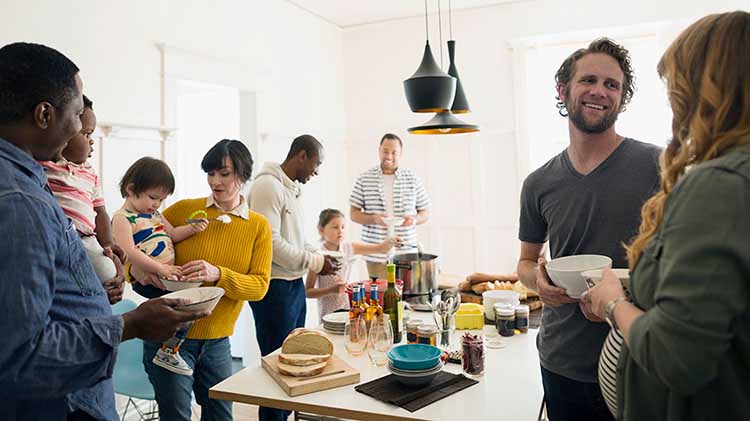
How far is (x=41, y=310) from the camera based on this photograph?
3.22 ft

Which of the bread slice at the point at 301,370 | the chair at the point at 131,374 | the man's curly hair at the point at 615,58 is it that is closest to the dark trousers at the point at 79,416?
the bread slice at the point at 301,370

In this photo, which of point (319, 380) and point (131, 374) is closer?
point (319, 380)

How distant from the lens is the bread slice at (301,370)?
5.73 feet

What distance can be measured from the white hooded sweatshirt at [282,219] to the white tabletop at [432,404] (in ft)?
2.96

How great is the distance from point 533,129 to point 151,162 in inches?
142

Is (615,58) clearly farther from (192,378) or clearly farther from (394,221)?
(394,221)

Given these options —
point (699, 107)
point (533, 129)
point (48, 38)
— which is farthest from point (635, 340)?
point (533, 129)

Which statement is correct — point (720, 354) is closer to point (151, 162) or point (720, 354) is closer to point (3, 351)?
point (3, 351)

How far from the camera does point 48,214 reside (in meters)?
1.04

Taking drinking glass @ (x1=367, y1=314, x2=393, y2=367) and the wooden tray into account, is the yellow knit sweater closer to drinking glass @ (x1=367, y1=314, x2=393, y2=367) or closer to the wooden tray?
drinking glass @ (x1=367, y1=314, x2=393, y2=367)

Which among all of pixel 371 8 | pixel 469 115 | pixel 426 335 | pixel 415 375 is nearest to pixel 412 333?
pixel 426 335

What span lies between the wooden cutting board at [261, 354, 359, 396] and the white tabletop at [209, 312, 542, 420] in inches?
0.7

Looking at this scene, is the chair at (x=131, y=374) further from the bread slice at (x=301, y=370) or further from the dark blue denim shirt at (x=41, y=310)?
the dark blue denim shirt at (x=41, y=310)

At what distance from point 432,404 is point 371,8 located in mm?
4204
